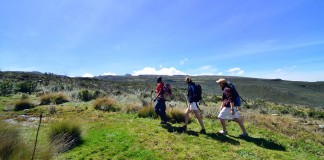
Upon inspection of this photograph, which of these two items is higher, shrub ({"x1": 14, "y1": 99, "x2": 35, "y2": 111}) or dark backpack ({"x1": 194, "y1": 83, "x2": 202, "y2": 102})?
dark backpack ({"x1": 194, "y1": 83, "x2": 202, "y2": 102})

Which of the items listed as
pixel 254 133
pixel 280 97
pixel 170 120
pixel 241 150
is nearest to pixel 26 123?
pixel 170 120

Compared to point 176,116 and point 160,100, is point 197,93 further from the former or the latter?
point 176,116

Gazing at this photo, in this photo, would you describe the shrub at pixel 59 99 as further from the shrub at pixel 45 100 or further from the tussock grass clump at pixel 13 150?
the tussock grass clump at pixel 13 150

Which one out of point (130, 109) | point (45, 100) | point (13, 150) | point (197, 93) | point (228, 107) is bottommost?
point (130, 109)

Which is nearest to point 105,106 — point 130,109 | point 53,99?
point 130,109

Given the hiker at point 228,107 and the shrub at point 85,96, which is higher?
the hiker at point 228,107

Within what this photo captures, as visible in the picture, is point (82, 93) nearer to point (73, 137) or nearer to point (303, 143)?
point (73, 137)

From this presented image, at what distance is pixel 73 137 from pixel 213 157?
163 inches

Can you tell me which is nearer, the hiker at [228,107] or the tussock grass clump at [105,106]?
the hiker at [228,107]

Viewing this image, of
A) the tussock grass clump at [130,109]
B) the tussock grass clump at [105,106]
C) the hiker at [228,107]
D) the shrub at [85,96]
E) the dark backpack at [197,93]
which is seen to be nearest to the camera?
the hiker at [228,107]

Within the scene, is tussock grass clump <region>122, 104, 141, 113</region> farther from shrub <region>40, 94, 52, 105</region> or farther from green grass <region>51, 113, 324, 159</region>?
shrub <region>40, 94, 52, 105</region>

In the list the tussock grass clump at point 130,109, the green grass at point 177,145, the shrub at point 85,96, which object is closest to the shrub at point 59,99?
the shrub at point 85,96

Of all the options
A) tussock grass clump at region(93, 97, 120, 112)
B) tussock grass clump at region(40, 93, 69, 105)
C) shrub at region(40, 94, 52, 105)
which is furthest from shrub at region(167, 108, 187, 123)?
shrub at region(40, 94, 52, 105)

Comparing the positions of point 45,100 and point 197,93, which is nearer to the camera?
point 197,93
